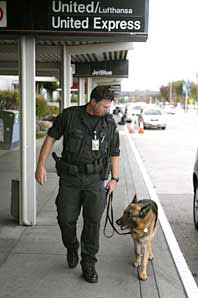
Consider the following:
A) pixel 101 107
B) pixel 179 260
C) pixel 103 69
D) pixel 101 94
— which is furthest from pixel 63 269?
pixel 103 69

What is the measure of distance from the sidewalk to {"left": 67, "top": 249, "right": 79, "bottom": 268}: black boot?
0.05 m

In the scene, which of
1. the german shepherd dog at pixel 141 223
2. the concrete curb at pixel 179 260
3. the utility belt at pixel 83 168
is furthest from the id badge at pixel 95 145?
the concrete curb at pixel 179 260

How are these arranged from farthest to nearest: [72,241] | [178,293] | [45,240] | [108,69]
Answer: [108,69] < [45,240] < [72,241] < [178,293]

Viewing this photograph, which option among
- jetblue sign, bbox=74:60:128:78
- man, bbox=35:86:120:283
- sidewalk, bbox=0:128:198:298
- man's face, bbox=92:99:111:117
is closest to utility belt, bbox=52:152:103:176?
man, bbox=35:86:120:283

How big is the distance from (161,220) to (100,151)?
3.07 meters

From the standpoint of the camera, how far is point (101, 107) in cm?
424

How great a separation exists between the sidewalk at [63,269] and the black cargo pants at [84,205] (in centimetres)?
31

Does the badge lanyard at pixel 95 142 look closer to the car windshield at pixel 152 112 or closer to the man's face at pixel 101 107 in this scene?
the man's face at pixel 101 107

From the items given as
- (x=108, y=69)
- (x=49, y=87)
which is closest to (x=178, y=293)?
(x=108, y=69)

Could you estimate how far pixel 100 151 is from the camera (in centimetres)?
439

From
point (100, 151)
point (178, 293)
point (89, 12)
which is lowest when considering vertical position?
point (178, 293)

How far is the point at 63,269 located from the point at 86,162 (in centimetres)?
125

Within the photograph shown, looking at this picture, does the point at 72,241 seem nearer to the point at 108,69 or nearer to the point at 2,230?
the point at 2,230

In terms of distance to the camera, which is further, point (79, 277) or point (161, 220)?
point (161, 220)
